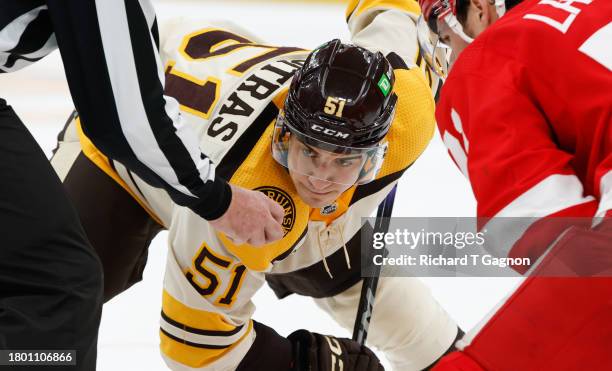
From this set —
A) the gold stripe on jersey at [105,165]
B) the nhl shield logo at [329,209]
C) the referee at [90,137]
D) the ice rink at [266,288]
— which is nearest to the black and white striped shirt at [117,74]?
the referee at [90,137]

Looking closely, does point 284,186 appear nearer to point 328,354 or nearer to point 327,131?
point 327,131

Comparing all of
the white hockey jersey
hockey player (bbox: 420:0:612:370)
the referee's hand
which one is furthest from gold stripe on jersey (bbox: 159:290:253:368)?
hockey player (bbox: 420:0:612:370)

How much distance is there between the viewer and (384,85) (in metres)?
1.94

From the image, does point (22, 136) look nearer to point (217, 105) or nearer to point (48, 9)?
point (48, 9)

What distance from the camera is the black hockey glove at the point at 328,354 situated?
2.15 metres

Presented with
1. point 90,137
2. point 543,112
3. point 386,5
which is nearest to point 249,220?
point 90,137

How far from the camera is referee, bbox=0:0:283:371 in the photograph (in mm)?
1330

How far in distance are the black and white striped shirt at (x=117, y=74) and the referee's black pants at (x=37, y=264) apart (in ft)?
0.34

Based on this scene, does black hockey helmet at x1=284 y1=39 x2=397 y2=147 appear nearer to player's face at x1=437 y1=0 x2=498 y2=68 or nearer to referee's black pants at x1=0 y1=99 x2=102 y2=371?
player's face at x1=437 y1=0 x2=498 y2=68

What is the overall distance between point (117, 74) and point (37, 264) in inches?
11.3

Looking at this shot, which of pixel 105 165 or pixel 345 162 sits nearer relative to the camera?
pixel 345 162

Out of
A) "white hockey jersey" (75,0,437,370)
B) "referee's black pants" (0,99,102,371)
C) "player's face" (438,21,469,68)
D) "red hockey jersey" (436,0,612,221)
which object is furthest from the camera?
"white hockey jersey" (75,0,437,370)

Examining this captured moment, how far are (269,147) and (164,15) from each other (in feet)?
7.50

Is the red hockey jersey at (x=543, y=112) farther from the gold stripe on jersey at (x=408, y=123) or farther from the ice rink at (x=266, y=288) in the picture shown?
the ice rink at (x=266, y=288)
